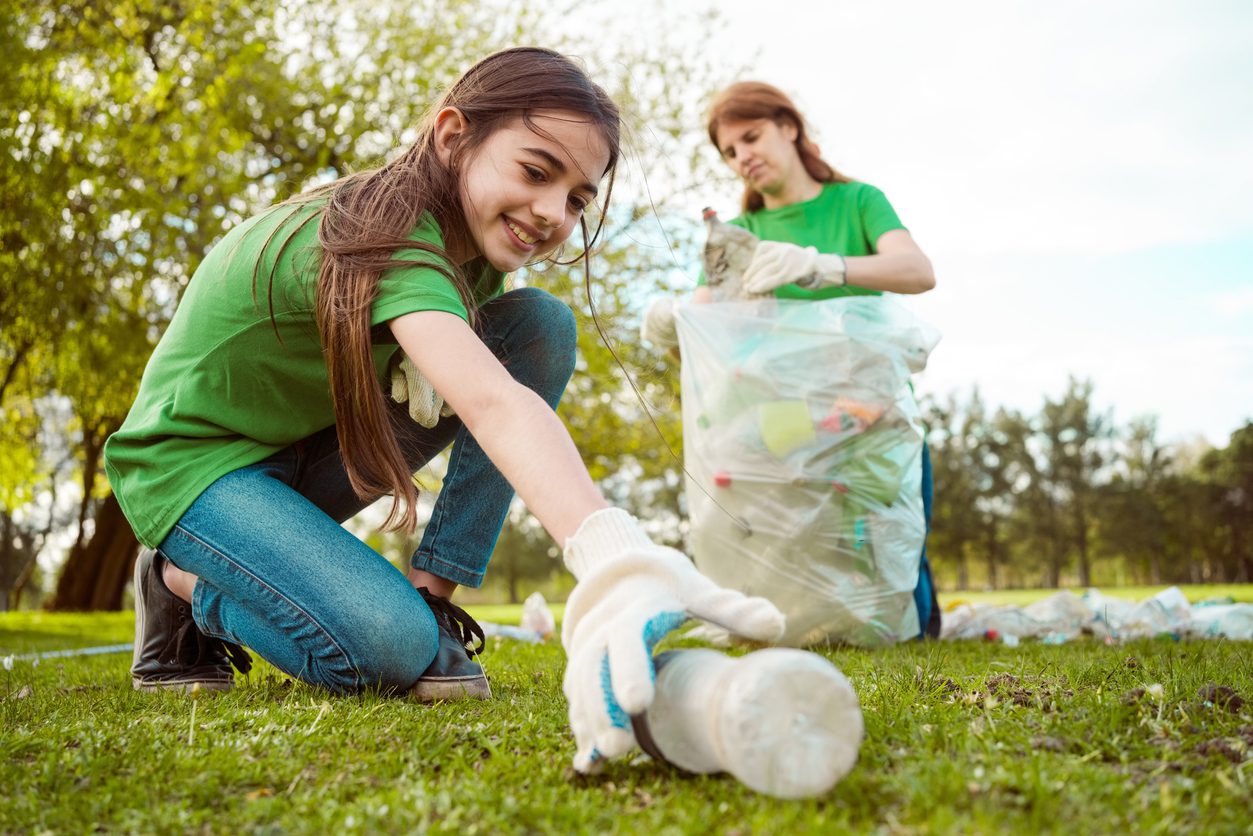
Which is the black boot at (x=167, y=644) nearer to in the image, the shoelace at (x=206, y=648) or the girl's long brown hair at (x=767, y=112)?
the shoelace at (x=206, y=648)

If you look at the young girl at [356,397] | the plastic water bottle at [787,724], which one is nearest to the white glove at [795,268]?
the young girl at [356,397]

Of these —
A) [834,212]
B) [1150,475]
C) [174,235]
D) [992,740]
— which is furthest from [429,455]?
[1150,475]

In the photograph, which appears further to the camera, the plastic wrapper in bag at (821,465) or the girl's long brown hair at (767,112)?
the girl's long brown hair at (767,112)

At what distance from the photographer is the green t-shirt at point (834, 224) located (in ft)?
11.5

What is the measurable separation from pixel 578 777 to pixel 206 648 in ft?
4.60

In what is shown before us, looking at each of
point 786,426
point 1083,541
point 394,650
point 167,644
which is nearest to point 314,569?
point 394,650

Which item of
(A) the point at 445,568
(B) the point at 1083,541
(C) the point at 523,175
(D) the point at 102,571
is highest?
(C) the point at 523,175

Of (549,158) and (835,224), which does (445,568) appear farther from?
(835,224)

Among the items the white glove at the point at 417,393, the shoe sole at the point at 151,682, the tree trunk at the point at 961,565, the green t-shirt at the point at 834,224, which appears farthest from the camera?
the tree trunk at the point at 961,565

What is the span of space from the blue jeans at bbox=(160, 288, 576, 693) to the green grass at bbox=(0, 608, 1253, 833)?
99 mm

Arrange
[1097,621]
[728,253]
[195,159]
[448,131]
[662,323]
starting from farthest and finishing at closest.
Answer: [195,159] → [1097,621] → [662,323] → [728,253] → [448,131]

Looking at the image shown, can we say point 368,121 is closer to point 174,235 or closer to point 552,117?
point 174,235

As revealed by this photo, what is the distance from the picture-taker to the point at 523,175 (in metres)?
1.93

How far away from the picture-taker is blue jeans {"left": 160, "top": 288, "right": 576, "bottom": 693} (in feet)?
6.43
